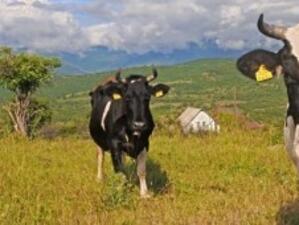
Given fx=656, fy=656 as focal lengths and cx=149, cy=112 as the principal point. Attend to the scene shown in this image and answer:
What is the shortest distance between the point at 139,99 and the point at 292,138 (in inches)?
141

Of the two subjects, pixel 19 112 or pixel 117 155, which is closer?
pixel 117 155

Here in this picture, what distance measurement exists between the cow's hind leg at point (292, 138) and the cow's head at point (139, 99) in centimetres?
320

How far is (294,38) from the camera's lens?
22.4ft

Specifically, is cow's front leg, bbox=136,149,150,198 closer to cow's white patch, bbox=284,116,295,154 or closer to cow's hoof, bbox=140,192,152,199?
cow's hoof, bbox=140,192,152,199

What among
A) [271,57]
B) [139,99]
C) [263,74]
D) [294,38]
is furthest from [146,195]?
[294,38]

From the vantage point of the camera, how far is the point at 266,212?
8336 millimetres

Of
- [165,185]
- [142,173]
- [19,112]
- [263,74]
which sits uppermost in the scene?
[263,74]

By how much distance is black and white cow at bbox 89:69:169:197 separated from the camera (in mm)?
10016

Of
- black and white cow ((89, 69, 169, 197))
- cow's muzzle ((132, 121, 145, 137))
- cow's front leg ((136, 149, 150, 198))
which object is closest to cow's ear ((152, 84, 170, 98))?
black and white cow ((89, 69, 169, 197))

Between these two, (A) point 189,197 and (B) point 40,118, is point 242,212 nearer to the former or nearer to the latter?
(A) point 189,197

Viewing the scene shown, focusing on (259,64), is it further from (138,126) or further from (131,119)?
(131,119)

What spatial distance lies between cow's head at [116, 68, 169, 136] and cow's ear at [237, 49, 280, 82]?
307cm

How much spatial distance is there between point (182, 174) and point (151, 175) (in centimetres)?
57

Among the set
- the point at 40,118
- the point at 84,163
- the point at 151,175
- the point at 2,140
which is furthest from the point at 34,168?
the point at 40,118
